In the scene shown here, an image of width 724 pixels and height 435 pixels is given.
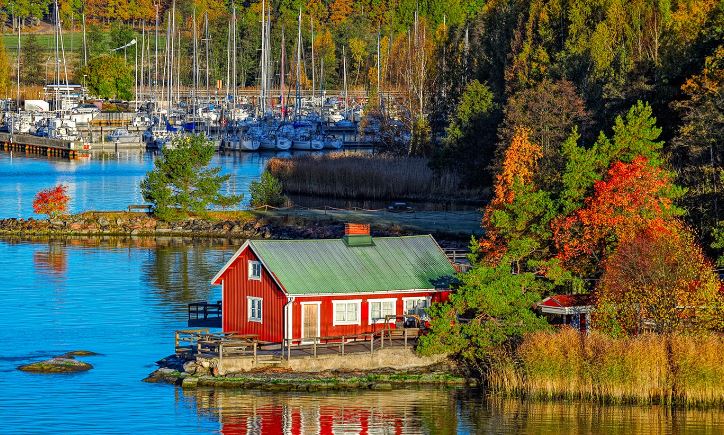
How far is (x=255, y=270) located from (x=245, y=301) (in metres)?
1.28

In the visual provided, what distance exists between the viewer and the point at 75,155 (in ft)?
540

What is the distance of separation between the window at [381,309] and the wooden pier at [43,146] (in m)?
114

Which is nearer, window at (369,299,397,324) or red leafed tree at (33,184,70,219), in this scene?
window at (369,299,397,324)

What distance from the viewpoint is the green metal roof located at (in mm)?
54375

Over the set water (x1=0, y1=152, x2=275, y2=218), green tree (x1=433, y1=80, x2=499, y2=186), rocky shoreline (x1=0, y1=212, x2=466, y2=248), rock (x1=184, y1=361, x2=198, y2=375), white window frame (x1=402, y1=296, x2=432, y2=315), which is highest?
green tree (x1=433, y1=80, x2=499, y2=186)

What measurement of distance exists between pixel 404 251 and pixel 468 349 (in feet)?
20.7

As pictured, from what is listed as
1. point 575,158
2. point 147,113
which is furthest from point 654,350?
point 147,113

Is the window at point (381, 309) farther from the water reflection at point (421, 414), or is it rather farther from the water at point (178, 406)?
the water reflection at point (421, 414)

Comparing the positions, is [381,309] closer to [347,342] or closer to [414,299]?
[414,299]

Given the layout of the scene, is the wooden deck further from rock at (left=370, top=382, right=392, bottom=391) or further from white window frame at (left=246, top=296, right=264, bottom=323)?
rock at (left=370, top=382, right=392, bottom=391)

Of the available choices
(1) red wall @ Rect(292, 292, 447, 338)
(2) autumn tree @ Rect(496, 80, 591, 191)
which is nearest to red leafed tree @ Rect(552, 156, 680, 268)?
(1) red wall @ Rect(292, 292, 447, 338)

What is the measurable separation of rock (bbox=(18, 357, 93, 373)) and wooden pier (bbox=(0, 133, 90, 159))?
360 feet

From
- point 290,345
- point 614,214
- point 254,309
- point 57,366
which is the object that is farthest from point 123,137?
point 290,345

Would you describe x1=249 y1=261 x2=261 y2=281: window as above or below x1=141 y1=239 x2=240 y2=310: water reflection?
above
